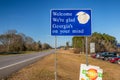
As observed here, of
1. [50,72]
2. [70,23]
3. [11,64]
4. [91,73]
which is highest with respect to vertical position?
[70,23]

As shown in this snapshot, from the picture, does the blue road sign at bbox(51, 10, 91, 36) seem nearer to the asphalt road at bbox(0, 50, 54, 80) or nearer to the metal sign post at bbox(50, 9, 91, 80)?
the metal sign post at bbox(50, 9, 91, 80)

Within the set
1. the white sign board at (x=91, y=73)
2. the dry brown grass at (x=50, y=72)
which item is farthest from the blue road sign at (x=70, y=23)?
the dry brown grass at (x=50, y=72)

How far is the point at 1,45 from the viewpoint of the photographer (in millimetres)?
103250

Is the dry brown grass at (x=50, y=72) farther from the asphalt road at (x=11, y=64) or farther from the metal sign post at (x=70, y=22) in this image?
the metal sign post at (x=70, y=22)

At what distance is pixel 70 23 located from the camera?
8914 millimetres

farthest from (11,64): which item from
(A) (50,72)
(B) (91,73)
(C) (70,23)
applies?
(B) (91,73)

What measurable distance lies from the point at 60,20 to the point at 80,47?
95388 millimetres

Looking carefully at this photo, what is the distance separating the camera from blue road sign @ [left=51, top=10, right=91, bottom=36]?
876 cm

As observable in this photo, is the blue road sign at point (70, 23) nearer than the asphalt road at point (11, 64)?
Yes

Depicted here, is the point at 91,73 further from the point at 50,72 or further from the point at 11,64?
the point at 11,64

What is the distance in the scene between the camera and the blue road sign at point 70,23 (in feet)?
28.7

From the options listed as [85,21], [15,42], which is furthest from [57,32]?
[15,42]

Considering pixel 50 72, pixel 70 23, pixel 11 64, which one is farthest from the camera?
pixel 11 64

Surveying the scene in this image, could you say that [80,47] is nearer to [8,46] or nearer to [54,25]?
[8,46]
